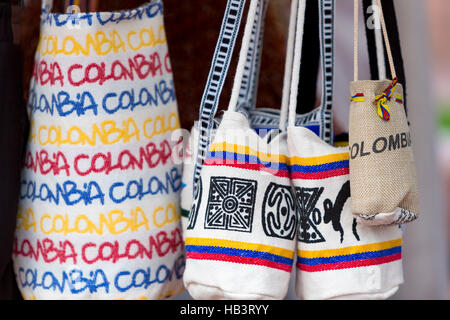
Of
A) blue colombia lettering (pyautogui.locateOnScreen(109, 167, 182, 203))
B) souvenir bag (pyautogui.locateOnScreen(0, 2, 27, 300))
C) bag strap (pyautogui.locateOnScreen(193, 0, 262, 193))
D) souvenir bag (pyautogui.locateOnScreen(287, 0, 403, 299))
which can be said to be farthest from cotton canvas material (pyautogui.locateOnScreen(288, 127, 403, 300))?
souvenir bag (pyautogui.locateOnScreen(0, 2, 27, 300))

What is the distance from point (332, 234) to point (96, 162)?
1.19ft

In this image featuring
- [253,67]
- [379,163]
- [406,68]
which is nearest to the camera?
[379,163]

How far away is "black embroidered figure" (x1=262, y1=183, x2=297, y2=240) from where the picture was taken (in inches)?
29.2

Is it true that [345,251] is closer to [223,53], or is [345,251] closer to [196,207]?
[196,207]

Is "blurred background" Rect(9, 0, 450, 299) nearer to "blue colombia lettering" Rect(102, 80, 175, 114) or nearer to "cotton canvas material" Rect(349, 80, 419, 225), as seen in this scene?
"blue colombia lettering" Rect(102, 80, 175, 114)

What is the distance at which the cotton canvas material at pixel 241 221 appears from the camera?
0.73 m

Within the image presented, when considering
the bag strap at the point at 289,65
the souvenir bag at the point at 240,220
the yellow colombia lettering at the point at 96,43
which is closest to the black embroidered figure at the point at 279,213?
the souvenir bag at the point at 240,220

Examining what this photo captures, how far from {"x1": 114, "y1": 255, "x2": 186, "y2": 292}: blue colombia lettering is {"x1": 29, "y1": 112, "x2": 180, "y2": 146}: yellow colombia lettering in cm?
20

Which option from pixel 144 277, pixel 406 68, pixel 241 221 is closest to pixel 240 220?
pixel 241 221

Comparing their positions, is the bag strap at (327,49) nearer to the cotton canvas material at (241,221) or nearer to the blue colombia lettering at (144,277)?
the cotton canvas material at (241,221)

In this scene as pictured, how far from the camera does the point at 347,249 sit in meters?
0.74

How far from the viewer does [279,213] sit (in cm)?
75
